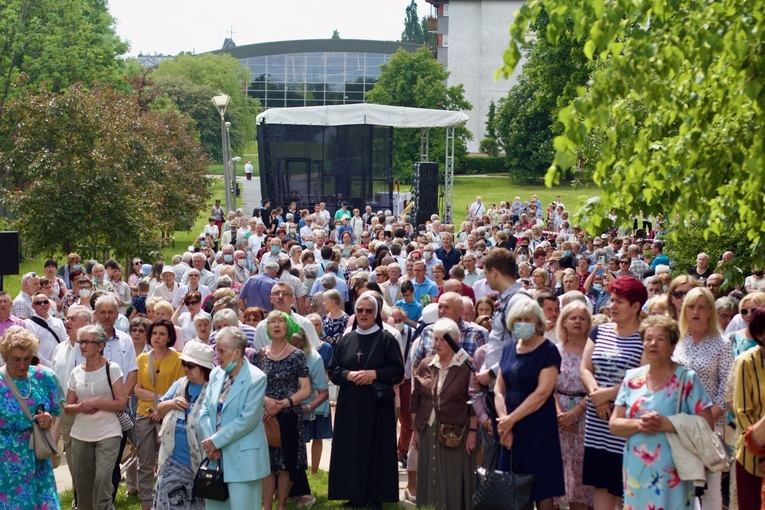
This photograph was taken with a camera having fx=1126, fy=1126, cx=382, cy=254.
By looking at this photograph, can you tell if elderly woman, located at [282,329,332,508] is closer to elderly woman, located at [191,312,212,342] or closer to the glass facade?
elderly woman, located at [191,312,212,342]

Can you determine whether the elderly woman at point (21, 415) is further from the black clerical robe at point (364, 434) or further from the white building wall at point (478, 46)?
the white building wall at point (478, 46)

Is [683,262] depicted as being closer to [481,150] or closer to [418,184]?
[418,184]

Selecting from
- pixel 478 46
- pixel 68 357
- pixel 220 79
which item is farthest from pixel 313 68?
pixel 68 357

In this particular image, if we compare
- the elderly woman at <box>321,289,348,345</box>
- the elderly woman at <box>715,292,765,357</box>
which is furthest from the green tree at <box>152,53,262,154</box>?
the elderly woman at <box>715,292,765,357</box>

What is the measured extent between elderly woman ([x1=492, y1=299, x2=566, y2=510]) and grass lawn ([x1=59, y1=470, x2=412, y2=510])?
220 cm

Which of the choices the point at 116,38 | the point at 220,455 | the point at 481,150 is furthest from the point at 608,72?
the point at 481,150

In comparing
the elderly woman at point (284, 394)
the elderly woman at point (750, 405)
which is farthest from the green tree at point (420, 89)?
the elderly woman at point (750, 405)

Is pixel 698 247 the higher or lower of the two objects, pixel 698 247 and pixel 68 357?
the higher

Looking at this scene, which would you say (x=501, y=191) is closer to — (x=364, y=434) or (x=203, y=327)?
(x=203, y=327)

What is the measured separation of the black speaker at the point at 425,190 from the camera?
33.0 m

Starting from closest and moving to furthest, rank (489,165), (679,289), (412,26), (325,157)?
(679,289), (325,157), (489,165), (412,26)

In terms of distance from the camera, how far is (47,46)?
4288 centimetres

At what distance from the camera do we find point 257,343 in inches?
410

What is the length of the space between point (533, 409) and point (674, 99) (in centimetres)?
238
